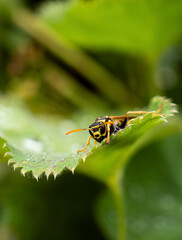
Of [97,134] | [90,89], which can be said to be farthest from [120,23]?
[97,134]

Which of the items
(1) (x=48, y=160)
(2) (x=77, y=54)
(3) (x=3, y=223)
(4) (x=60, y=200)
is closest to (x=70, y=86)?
(2) (x=77, y=54)

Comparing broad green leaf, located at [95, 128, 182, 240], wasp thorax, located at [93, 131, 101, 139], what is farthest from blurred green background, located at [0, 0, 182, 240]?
wasp thorax, located at [93, 131, 101, 139]

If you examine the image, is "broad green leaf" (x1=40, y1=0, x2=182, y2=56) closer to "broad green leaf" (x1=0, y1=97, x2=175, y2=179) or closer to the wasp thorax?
"broad green leaf" (x1=0, y1=97, x2=175, y2=179)

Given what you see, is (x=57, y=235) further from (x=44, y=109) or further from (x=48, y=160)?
(x=48, y=160)

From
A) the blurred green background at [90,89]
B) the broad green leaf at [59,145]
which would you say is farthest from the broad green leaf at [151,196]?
the broad green leaf at [59,145]

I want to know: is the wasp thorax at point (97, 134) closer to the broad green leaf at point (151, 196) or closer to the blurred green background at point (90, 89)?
the blurred green background at point (90, 89)

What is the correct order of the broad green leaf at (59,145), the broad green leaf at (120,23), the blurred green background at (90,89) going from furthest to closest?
the blurred green background at (90,89)
the broad green leaf at (120,23)
the broad green leaf at (59,145)

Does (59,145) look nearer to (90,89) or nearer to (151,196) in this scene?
(151,196)
